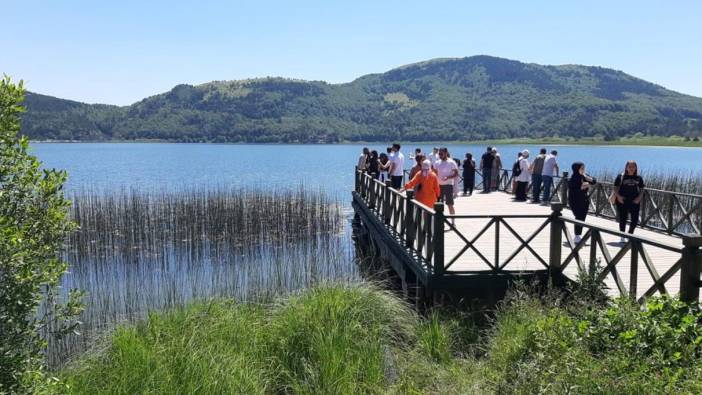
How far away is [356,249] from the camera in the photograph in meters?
19.5

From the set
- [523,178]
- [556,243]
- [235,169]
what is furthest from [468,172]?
[235,169]

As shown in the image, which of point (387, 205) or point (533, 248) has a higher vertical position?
point (387, 205)

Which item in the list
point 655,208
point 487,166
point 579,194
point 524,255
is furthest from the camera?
point 487,166

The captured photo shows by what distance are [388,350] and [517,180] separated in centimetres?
1253

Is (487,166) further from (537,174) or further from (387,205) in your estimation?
(387,205)

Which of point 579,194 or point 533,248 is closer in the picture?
A: point 533,248

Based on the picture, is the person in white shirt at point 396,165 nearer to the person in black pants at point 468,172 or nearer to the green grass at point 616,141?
the person in black pants at point 468,172

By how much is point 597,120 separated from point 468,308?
187 metres

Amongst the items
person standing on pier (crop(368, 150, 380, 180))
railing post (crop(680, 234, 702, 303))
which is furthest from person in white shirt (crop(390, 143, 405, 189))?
railing post (crop(680, 234, 702, 303))

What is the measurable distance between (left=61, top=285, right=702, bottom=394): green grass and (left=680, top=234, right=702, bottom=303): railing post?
519mm

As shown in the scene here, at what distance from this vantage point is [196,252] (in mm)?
17422

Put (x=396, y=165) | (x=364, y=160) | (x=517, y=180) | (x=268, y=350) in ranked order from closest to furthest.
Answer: (x=268, y=350)
(x=396, y=165)
(x=517, y=180)
(x=364, y=160)

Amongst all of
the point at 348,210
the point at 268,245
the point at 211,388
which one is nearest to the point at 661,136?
the point at 348,210

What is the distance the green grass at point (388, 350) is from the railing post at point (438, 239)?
2.26 feet
